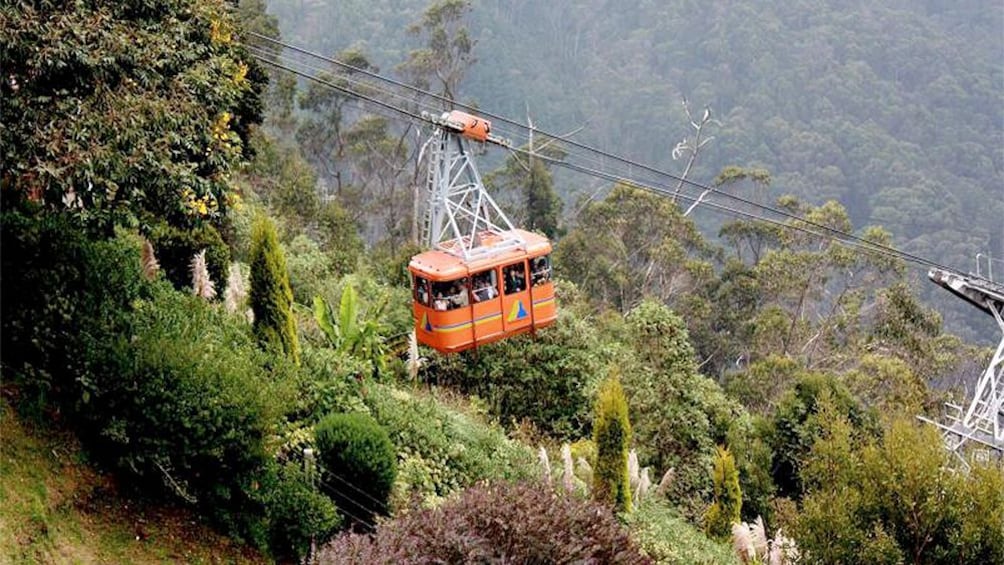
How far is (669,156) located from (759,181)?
16.2 m

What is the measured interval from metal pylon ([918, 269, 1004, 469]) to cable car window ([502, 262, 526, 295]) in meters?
7.04

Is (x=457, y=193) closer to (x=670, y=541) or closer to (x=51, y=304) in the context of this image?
(x=670, y=541)

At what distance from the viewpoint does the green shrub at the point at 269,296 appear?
34.2 feet

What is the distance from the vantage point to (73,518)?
7.38m

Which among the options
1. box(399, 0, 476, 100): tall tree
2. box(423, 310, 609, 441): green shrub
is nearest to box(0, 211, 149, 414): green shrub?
box(423, 310, 609, 441): green shrub

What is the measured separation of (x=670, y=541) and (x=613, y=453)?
1202 mm

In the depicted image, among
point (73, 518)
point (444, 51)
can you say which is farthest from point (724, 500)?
point (444, 51)

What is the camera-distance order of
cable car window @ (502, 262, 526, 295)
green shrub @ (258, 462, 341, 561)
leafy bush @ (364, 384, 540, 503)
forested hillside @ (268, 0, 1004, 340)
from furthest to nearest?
forested hillside @ (268, 0, 1004, 340) → cable car window @ (502, 262, 526, 295) → leafy bush @ (364, 384, 540, 503) → green shrub @ (258, 462, 341, 561)

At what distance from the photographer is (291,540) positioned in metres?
8.30

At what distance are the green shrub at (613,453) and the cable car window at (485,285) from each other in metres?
2.45

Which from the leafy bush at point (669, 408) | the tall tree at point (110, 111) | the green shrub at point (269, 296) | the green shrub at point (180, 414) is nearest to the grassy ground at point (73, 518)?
the green shrub at point (180, 414)

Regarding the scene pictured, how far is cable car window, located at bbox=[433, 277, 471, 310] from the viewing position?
12.9 metres

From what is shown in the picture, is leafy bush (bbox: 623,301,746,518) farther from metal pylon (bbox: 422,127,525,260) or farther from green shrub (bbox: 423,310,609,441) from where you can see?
metal pylon (bbox: 422,127,525,260)

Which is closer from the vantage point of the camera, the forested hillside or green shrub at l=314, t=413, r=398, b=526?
green shrub at l=314, t=413, r=398, b=526
